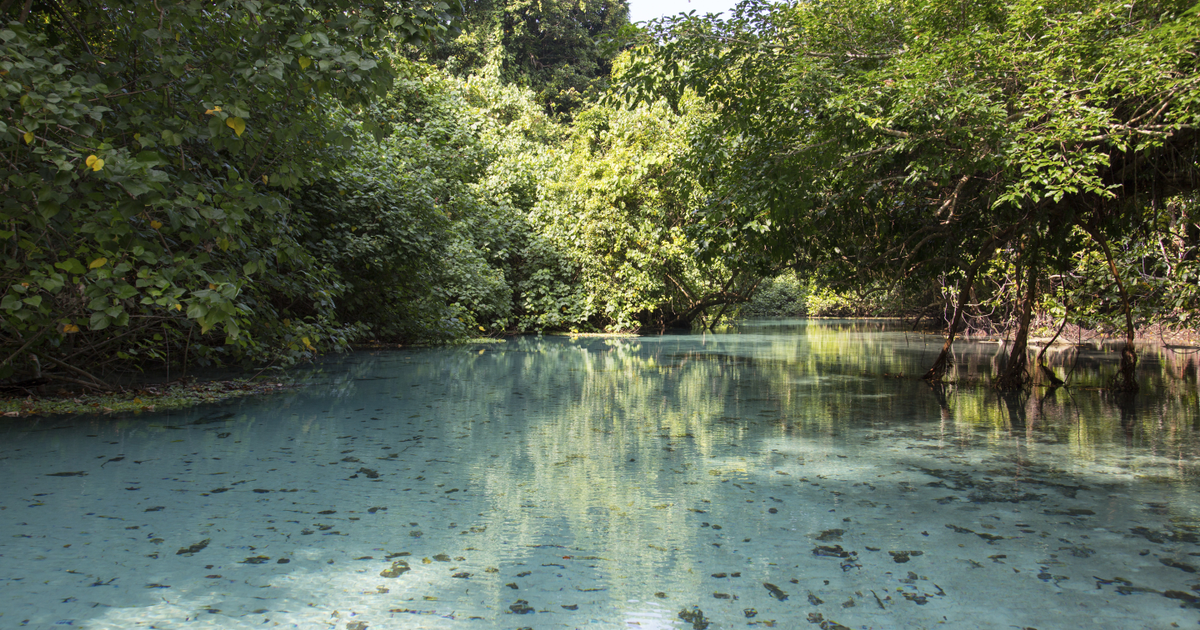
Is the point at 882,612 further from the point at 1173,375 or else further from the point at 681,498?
the point at 1173,375

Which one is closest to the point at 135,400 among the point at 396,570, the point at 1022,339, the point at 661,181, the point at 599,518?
the point at 396,570

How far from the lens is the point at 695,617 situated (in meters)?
2.36

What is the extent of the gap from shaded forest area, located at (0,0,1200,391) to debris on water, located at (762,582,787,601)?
273 centimetres

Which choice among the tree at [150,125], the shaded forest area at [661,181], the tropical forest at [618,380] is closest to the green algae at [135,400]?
the tropical forest at [618,380]

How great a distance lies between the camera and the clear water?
7.97 feet

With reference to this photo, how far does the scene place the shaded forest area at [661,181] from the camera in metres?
3.78

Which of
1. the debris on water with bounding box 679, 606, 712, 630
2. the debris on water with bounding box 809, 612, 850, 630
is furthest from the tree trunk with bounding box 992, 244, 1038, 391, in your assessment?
the debris on water with bounding box 679, 606, 712, 630

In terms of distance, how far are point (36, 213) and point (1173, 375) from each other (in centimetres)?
1218

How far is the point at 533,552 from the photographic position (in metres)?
2.91

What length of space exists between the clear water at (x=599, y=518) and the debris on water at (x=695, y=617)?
1 cm

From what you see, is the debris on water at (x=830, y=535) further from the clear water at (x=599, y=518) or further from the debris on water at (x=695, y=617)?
the debris on water at (x=695, y=617)

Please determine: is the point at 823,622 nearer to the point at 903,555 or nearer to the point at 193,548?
the point at 903,555

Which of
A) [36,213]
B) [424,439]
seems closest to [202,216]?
[36,213]

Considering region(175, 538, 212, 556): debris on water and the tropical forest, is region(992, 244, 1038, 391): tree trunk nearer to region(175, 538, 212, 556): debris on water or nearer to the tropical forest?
the tropical forest
